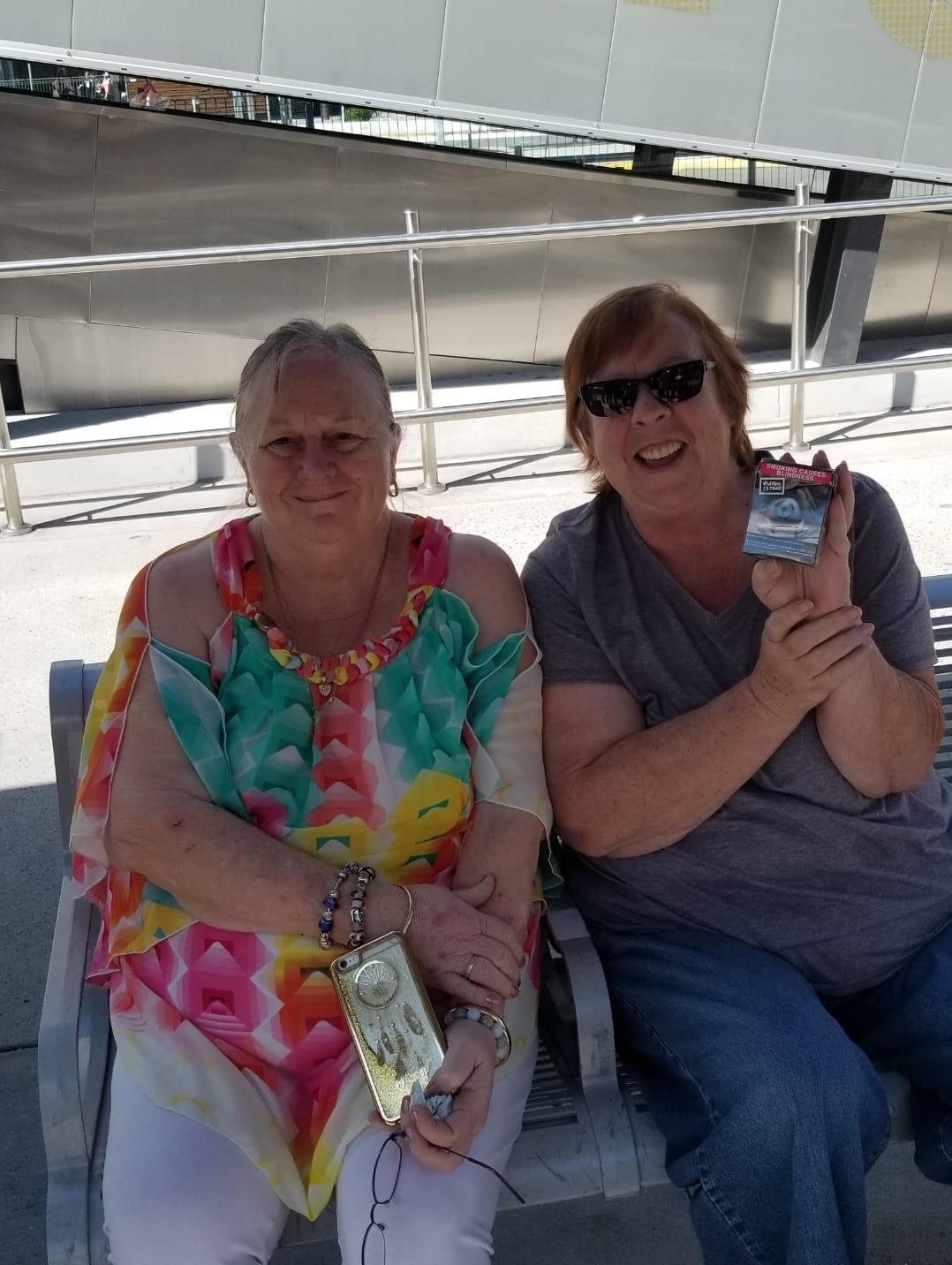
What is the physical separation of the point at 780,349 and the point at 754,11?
2.16 metres

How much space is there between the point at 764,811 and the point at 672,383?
2.26 ft

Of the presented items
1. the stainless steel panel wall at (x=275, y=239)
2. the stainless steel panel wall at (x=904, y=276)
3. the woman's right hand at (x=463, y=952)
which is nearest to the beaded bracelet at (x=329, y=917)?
the woman's right hand at (x=463, y=952)

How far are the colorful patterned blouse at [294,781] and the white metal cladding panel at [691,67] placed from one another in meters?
6.27

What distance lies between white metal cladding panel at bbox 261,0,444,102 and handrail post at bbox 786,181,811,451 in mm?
2715

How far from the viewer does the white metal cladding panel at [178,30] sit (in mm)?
7105

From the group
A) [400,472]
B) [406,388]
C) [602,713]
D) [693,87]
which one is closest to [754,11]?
[693,87]

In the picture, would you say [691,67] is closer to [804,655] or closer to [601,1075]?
[804,655]

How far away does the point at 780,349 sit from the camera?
28.9 ft

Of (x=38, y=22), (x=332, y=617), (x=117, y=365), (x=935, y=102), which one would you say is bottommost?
(x=117, y=365)

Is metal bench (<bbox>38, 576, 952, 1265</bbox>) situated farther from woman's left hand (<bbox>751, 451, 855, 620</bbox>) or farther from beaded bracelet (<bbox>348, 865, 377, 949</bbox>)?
woman's left hand (<bbox>751, 451, 855, 620</bbox>)

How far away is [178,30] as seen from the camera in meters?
7.16

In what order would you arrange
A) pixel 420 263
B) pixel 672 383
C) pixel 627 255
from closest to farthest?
pixel 672 383, pixel 420 263, pixel 627 255

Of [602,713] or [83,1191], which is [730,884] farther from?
[83,1191]

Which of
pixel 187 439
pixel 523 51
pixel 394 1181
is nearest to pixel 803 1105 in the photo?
pixel 394 1181
